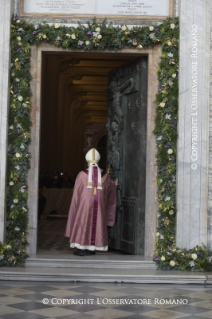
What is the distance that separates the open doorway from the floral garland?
0.46 metres

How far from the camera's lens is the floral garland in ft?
32.8

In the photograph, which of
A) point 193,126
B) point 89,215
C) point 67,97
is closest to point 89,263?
point 89,215

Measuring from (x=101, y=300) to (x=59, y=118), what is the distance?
19.4 m

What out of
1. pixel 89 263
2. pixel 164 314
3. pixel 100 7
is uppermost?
pixel 100 7

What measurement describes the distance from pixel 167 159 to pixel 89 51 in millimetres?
1944

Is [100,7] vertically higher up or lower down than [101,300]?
higher up

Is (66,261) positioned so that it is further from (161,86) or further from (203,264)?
(161,86)

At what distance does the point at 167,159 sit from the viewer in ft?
32.9

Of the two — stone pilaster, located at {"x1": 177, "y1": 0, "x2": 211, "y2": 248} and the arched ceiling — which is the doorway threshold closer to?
stone pilaster, located at {"x1": 177, "y1": 0, "x2": 211, "y2": 248}

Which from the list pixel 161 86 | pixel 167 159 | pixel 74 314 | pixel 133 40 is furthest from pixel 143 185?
pixel 74 314

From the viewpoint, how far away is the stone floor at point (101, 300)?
22.7 feet

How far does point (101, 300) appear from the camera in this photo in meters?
7.67

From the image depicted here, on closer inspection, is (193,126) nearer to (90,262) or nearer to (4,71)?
(90,262)

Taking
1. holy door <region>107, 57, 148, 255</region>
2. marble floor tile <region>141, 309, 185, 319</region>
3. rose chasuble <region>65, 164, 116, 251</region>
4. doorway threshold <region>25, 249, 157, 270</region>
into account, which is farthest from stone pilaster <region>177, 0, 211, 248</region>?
marble floor tile <region>141, 309, 185, 319</region>
